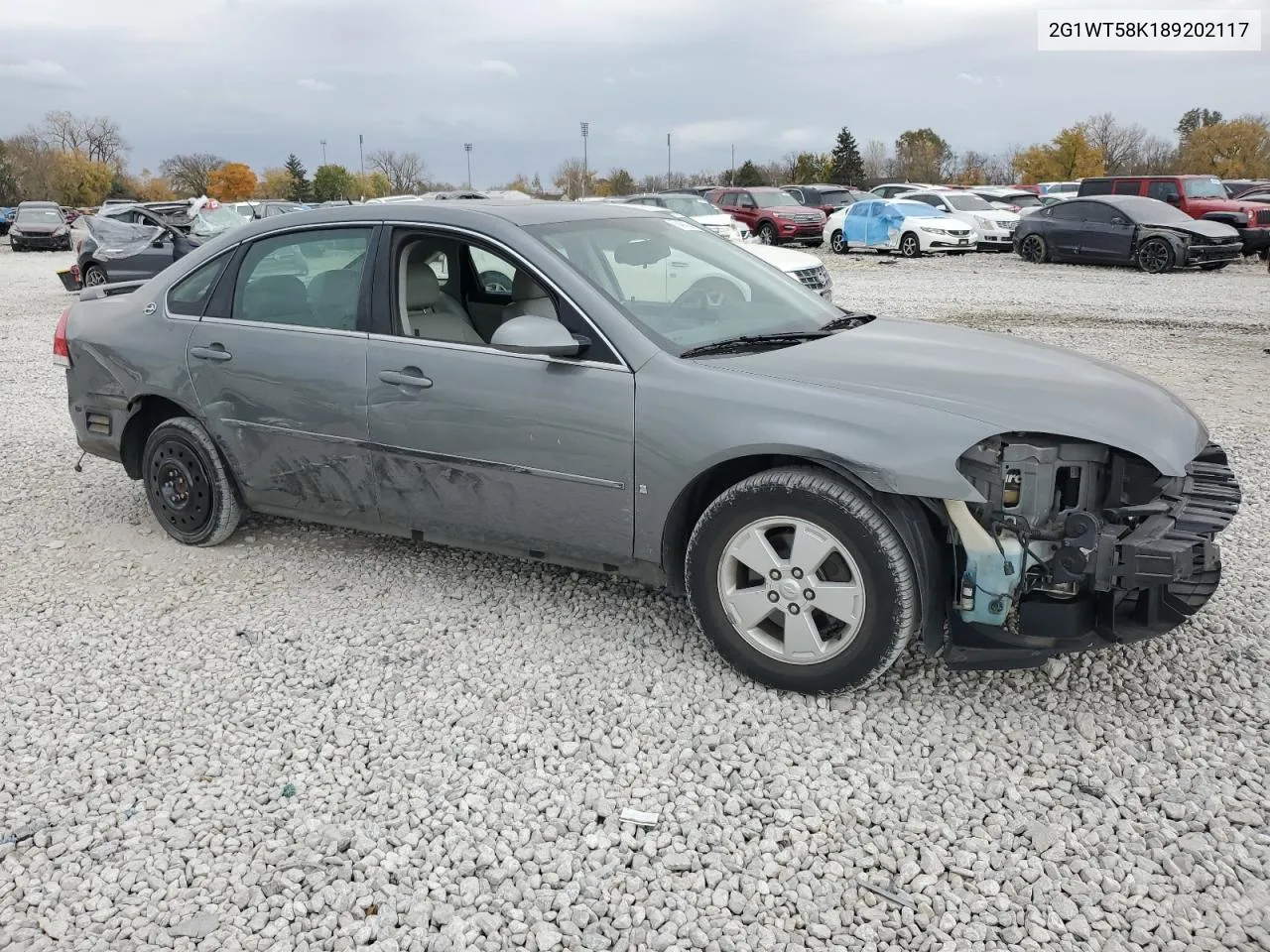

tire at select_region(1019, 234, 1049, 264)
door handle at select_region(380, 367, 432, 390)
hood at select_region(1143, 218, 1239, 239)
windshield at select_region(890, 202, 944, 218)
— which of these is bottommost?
door handle at select_region(380, 367, 432, 390)

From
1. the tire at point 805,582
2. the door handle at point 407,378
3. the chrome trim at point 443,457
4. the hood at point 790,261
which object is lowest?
the tire at point 805,582

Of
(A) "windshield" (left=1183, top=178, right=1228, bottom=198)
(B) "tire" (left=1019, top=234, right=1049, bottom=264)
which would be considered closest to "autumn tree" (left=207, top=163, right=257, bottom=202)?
(B) "tire" (left=1019, top=234, right=1049, bottom=264)

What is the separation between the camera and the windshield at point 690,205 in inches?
893

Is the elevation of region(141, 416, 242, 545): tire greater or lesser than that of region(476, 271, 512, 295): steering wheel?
lesser

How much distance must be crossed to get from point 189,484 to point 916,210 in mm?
21750

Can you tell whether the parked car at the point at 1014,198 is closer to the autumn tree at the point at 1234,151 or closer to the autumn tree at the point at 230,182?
the autumn tree at the point at 1234,151

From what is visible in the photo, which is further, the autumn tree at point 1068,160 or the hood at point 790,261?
the autumn tree at point 1068,160

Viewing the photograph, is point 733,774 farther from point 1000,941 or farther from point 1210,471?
point 1210,471

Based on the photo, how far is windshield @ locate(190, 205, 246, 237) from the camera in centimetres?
1977

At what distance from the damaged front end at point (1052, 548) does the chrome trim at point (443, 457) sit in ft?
4.10

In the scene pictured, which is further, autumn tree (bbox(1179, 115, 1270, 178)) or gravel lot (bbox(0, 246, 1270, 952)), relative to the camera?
autumn tree (bbox(1179, 115, 1270, 178))

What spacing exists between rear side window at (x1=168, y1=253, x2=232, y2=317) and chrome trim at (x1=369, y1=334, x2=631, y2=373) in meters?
1.10

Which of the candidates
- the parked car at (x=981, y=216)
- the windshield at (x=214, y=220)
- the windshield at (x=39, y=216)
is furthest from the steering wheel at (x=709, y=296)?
the windshield at (x=39, y=216)

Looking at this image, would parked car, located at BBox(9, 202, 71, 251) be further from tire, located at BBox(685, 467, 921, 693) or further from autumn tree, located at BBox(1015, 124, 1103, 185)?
autumn tree, located at BBox(1015, 124, 1103, 185)
